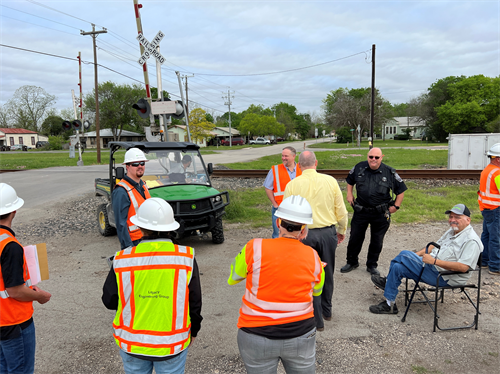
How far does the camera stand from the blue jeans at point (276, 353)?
7.14 ft

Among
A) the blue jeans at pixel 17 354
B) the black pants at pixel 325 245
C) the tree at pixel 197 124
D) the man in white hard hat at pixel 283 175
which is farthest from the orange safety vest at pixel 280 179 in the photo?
the tree at pixel 197 124

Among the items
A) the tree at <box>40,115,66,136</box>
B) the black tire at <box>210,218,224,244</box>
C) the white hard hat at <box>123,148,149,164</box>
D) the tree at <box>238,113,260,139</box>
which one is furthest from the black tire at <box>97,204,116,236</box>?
the tree at <box>40,115,66,136</box>

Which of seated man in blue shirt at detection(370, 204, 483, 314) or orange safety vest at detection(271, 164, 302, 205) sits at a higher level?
orange safety vest at detection(271, 164, 302, 205)

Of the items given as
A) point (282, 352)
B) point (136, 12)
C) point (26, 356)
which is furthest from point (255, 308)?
point (136, 12)

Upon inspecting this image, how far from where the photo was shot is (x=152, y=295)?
2070mm

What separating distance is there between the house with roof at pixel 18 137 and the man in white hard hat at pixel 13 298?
84.1 m

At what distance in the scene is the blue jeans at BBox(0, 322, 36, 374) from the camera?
7.93 feet

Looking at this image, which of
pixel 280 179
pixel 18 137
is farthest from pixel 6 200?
pixel 18 137

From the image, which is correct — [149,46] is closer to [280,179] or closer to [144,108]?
[144,108]

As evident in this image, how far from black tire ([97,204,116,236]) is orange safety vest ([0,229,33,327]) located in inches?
210

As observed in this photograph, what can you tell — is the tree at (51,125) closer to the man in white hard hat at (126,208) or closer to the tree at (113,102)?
the tree at (113,102)

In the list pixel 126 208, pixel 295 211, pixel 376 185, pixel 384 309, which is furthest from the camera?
pixel 376 185

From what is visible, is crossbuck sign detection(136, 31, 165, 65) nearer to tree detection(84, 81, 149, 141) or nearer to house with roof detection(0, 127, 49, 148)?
tree detection(84, 81, 149, 141)

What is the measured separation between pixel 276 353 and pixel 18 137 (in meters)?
86.9
